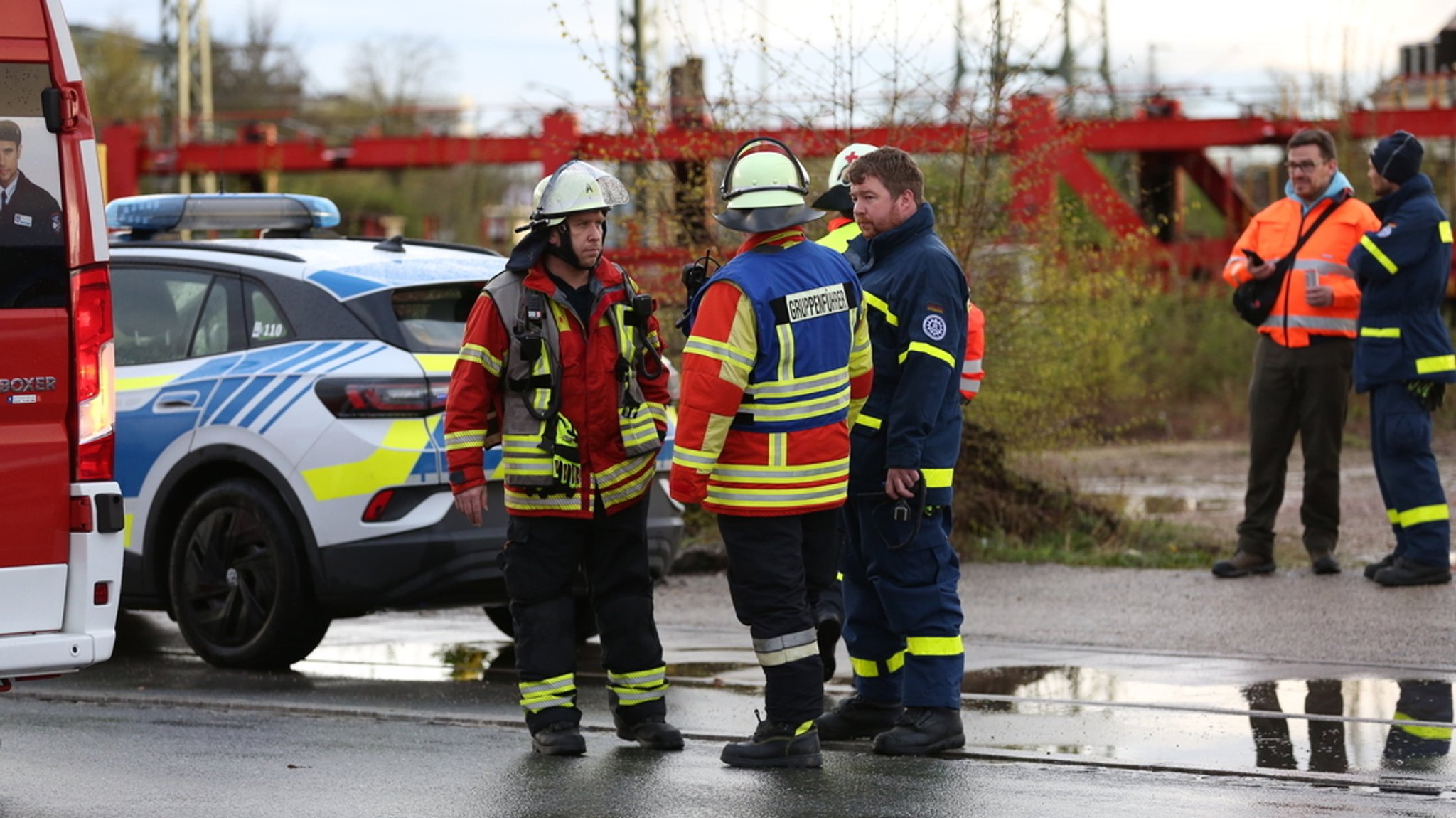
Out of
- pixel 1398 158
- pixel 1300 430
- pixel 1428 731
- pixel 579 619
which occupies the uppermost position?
pixel 1398 158

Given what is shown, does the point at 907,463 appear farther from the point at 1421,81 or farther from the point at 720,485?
the point at 1421,81

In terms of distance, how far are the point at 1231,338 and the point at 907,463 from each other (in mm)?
15800

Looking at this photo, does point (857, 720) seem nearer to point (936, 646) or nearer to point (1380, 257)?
point (936, 646)

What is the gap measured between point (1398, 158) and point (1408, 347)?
88 cm

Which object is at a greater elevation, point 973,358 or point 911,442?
point 973,358

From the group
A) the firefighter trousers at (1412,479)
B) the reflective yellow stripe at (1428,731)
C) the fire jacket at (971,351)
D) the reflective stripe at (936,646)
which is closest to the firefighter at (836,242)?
the fire jacket at (971,351)

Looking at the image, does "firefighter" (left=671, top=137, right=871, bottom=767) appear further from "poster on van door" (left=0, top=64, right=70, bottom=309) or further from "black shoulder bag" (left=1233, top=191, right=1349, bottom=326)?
"black shoulder bag" (left=1233, top=191, right=1349, bottom=326)

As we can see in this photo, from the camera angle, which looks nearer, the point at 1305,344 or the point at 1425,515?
the point at 1425,515

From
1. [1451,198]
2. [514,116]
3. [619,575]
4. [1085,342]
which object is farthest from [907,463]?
[514,116]

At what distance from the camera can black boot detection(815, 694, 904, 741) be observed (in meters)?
6.30

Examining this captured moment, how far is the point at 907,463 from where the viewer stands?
5.82 meters

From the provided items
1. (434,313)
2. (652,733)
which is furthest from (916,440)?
(434,313)

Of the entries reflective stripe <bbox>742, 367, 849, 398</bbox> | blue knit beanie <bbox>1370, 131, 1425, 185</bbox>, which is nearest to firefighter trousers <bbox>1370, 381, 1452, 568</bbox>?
blue knit beanie <bbox>1370, 131, 1425, 185</bbox>

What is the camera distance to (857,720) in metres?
6.32
